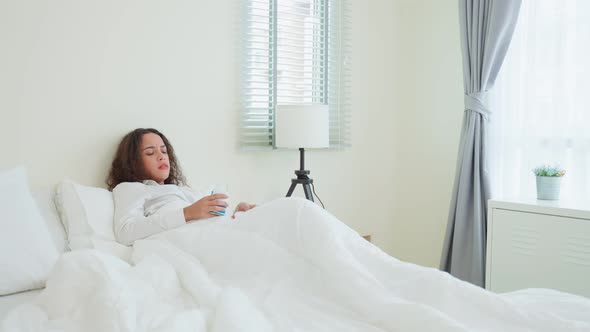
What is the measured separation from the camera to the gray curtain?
3023 mm

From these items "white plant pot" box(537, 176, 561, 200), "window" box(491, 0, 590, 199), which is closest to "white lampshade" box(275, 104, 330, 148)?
"window" box(491, 0, 590, 199)

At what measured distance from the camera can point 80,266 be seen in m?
1.48

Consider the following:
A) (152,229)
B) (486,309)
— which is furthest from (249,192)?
(486,309)

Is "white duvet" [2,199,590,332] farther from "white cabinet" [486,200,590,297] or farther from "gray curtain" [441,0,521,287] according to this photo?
"gray curtain" [441,0,521,287]

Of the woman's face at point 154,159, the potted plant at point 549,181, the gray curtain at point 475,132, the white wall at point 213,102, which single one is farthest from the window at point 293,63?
the potted plant at point 549,181

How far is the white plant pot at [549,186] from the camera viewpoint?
2.74 meters

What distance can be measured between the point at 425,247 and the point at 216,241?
219 cm

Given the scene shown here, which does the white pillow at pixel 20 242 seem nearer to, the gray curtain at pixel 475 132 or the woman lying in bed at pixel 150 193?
the woman lying in bed at pixel 150 193

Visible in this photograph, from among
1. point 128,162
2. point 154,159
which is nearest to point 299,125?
point 154,159

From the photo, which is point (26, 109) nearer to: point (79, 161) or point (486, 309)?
point (79, 161)

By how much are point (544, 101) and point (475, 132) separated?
16.0 inches

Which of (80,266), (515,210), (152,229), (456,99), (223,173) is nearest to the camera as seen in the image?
(80,266)

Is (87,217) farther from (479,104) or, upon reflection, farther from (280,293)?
(479,104)

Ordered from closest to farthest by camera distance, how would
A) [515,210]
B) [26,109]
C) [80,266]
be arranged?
[80,266], [26,109], [515,210]
